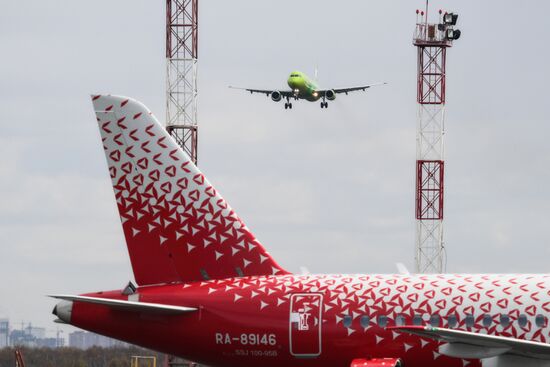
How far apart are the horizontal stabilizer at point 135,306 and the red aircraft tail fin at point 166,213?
148cm

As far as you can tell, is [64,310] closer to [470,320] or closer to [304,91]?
[470,320]

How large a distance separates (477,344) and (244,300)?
6466 millimetres

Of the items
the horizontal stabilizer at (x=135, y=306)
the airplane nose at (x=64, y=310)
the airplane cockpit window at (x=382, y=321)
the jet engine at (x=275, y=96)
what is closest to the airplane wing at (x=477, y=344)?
the airplane cockpit window at (x=382, y=321)

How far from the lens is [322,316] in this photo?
115ft

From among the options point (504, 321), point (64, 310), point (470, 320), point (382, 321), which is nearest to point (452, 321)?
point (470, 320)

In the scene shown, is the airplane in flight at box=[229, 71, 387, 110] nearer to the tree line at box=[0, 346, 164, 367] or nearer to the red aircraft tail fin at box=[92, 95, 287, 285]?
the tree line at box=[0, 346, 164, 367]

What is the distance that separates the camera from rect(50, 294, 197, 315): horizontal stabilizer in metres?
35.2

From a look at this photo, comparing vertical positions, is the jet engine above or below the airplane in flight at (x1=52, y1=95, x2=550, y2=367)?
above

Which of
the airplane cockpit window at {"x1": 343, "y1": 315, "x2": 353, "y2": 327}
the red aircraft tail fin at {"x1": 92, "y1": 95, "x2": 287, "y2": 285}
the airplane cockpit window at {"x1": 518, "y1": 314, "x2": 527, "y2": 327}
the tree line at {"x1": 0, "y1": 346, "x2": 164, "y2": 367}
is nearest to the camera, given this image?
the airplane cockpit window at {"x1": 518, "y1": 314, "x2": 527, "y2": 327}

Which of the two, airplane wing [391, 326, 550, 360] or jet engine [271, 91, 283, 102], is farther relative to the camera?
jet engine [271, 91, 283, 102]

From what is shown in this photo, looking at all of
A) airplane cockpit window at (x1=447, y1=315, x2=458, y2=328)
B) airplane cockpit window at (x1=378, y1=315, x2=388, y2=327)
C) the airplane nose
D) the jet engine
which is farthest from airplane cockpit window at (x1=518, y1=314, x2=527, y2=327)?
the jet engine

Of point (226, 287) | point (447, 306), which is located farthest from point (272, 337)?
point (447, 306)

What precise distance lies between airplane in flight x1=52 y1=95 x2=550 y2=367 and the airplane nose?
2 cm

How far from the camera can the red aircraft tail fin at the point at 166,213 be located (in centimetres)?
3738
